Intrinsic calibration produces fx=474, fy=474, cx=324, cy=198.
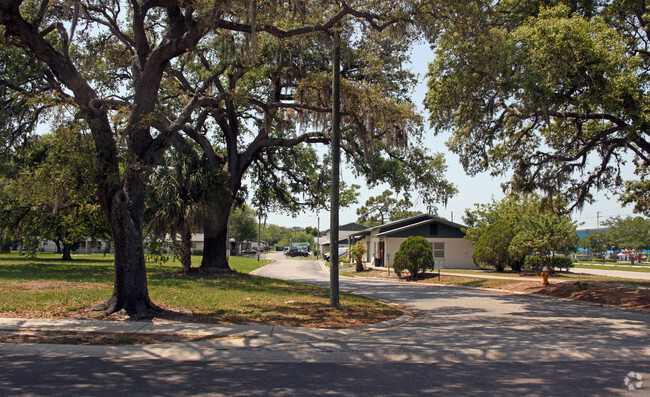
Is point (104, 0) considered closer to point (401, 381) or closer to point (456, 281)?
point (401, 381)

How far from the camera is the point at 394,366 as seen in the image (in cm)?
733

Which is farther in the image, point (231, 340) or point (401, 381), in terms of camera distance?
point (231, 340)

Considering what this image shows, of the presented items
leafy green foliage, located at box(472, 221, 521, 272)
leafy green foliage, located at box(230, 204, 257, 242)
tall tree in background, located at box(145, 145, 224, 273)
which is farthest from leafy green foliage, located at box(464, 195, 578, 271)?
leafy green foliage, located at box(230, 204, 257, 242)

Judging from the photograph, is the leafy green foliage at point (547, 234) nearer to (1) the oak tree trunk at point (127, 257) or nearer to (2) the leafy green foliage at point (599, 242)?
(1) the oak tree trunk at point (127, 257)

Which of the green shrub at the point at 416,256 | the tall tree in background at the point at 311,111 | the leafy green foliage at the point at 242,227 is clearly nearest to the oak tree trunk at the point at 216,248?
the tall tree in background at the point at 311,111

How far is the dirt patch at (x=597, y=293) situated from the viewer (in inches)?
600

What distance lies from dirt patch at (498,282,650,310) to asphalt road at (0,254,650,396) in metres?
4.72

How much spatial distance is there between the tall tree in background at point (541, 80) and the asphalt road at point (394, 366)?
22.3 ft

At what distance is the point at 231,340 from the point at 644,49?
17.0 metres

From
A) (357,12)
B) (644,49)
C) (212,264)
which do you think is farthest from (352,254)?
(357,12)

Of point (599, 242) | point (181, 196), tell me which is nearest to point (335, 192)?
point (181, 196)

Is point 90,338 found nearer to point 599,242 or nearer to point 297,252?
point 297,252

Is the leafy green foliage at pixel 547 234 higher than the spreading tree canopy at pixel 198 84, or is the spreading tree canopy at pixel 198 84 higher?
the spreading tree canopy at pixel 198 84

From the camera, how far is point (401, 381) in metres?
6.38
